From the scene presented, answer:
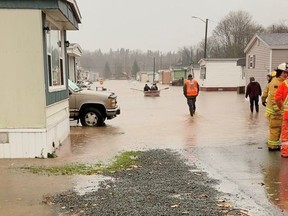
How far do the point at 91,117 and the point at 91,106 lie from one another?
38 centimetres

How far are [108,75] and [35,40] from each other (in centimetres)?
16382

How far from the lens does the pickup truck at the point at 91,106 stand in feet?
44.6

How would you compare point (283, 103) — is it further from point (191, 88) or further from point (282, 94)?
point (191, 88)

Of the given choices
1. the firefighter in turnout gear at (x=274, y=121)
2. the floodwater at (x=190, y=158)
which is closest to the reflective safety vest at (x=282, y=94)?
the firefighter in turnout gear at (x=274, y=121)

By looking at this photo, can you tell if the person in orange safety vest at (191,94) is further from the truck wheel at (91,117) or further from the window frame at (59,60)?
the window frame at (59,60)

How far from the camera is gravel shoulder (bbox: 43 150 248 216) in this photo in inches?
188

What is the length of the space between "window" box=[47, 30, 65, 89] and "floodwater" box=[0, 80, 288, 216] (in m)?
1.60

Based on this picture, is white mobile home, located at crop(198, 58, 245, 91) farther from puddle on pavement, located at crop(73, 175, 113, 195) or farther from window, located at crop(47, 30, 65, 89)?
puddle on pavement, located at crop(73, 175, 113, 195)

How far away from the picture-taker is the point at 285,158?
8117 mm

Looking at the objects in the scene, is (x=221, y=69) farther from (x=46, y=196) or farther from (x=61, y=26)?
(x=46, y=196)

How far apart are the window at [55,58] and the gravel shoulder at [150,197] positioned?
10.6 ft

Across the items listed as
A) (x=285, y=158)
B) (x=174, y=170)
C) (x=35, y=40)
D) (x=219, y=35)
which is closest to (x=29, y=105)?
(x=35, y=40)

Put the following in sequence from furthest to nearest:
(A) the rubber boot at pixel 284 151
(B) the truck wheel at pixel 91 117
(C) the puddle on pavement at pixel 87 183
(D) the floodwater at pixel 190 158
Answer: (B) the truck wheel at pixel 91 117 → (A) the rubber boot at pixel 284 151 → (C) the puddle on pavement at pixel 87 183 → (D) the floodwater at pixel 190 158

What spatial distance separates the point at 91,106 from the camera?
13898mm
